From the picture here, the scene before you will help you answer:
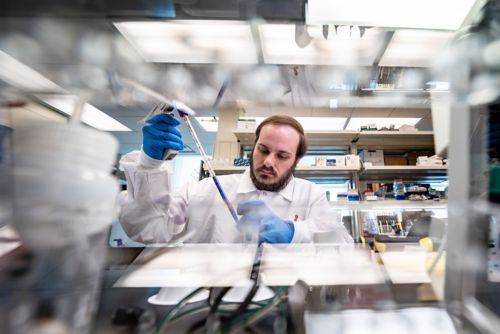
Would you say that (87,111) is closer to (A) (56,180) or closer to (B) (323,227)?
(A) (56,180)

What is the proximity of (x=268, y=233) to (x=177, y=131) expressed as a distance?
0.38m

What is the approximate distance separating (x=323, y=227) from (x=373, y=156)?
73 cm

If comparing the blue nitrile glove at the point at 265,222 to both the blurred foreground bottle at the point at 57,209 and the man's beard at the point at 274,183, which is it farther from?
the blurred foreground bottle at the point at 57,209

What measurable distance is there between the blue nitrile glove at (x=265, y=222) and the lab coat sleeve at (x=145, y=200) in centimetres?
25

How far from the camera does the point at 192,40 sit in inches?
26.4

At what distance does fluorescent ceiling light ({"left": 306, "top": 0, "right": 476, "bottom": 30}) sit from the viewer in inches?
22.5

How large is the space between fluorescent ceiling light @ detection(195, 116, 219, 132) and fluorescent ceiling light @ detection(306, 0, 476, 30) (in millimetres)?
412

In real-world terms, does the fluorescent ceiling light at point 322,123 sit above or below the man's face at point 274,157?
above

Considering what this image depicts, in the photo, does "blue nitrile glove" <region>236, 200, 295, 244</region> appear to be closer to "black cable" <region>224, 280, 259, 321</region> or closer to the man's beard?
the man's beard

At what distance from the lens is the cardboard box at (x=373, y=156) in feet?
3.95

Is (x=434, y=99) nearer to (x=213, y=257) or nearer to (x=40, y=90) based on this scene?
(x=213, y=257)

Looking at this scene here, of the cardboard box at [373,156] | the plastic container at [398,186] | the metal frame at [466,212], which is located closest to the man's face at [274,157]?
the metal frame at [466,212]

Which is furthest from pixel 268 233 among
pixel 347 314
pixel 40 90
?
pixel 40 90

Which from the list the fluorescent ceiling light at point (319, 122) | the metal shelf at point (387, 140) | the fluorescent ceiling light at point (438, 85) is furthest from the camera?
the metal shelf at point (387, 140)
